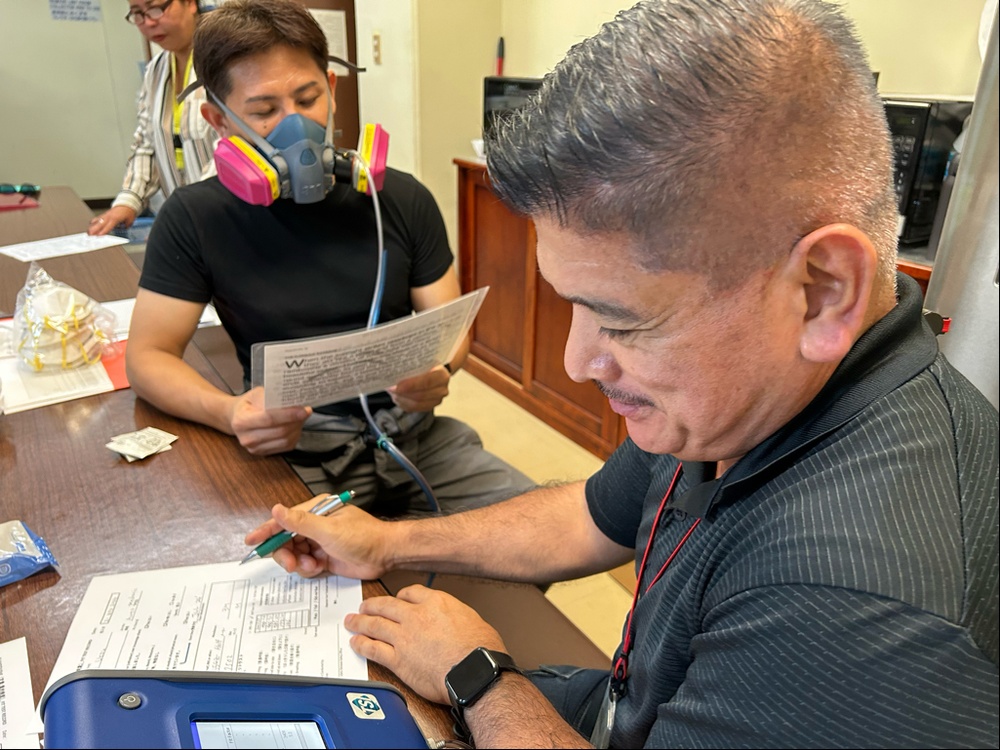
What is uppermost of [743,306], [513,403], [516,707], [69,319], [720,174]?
[720,174]

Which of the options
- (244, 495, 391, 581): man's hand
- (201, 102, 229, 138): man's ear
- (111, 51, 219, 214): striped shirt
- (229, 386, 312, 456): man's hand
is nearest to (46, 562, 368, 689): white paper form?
(244, 495, 391, 581): man's hand

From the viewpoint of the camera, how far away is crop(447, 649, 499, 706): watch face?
71 cm

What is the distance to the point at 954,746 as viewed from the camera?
47 centimetres

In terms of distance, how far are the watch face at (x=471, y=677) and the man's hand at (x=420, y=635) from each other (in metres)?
0.02

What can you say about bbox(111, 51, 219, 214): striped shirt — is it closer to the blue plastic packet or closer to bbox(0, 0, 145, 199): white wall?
bbox(0, 0, 145, 199): white wall

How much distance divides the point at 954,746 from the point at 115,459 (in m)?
1.10

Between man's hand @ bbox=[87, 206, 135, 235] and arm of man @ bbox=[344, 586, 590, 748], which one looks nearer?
arm of man @ bbox=[344, 586, 590, 748]

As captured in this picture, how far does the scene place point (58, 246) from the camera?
2.12 meters

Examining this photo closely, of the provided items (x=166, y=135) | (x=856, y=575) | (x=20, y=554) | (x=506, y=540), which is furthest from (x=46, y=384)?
(x=856, y=575)

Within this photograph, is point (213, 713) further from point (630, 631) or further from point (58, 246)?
point (58, 246)

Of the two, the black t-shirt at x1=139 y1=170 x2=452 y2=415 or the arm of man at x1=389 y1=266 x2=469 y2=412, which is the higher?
the black t-shirt at x1=139 y1=170 x2=452 y2=415

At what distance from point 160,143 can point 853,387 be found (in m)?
2.36

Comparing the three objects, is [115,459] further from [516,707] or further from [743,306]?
[743,306]

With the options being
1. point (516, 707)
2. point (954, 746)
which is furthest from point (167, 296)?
point (954, 746)
